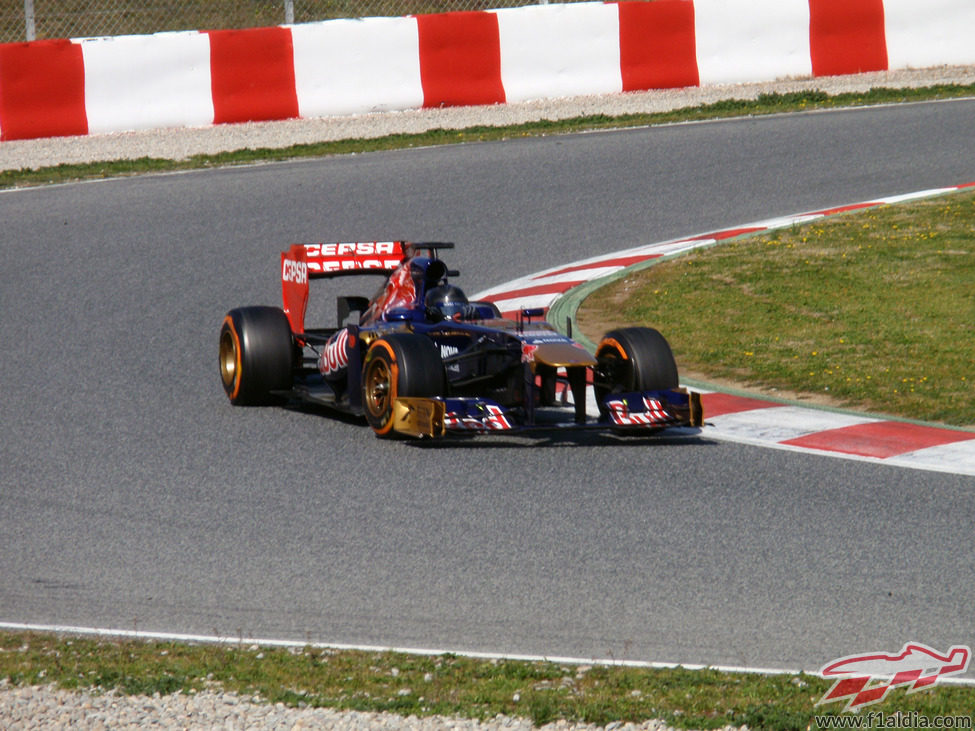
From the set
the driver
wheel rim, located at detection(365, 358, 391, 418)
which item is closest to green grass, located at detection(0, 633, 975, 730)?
wheel rim, located at detection(365, 358, 391, 418)

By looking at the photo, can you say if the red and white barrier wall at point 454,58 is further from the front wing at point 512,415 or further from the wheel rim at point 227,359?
the front wing at point 512,415

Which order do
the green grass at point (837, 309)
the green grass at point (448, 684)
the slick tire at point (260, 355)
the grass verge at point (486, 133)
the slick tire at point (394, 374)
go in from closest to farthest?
1. the green grass at point (448, 684)
2. the slick tire at point (394, 374)
3. the slick tire at point (260, 355)
4. the green grass at point (837, 309)
5. the grass verge at point (486, 133)

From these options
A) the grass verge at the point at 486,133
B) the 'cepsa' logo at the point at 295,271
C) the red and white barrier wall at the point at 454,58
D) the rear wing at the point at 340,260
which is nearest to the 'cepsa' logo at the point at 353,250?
the rear wing at the point at 340,260

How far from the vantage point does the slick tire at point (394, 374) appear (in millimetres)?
7527

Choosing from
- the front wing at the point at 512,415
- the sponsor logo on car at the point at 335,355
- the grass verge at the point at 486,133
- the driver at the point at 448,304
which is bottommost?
the front wing at the point at 512,415

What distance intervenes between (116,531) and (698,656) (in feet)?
8.88

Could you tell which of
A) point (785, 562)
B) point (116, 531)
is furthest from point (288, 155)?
point (785, 562)

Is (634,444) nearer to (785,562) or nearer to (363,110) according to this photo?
(785,562)

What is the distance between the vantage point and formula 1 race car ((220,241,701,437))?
7.53 m

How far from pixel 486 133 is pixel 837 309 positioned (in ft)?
22.5

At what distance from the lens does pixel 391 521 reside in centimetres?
634

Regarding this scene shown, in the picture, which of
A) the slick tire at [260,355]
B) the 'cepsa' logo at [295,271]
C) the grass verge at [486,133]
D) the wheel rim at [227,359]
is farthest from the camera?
the grass verge at [486,133]

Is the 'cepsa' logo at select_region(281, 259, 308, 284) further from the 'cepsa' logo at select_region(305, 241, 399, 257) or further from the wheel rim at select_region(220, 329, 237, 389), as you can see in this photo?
the wheel rim at select_region(220, 329, 237, 389)

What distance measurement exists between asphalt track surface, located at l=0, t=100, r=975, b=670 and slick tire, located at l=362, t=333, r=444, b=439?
19 cm
